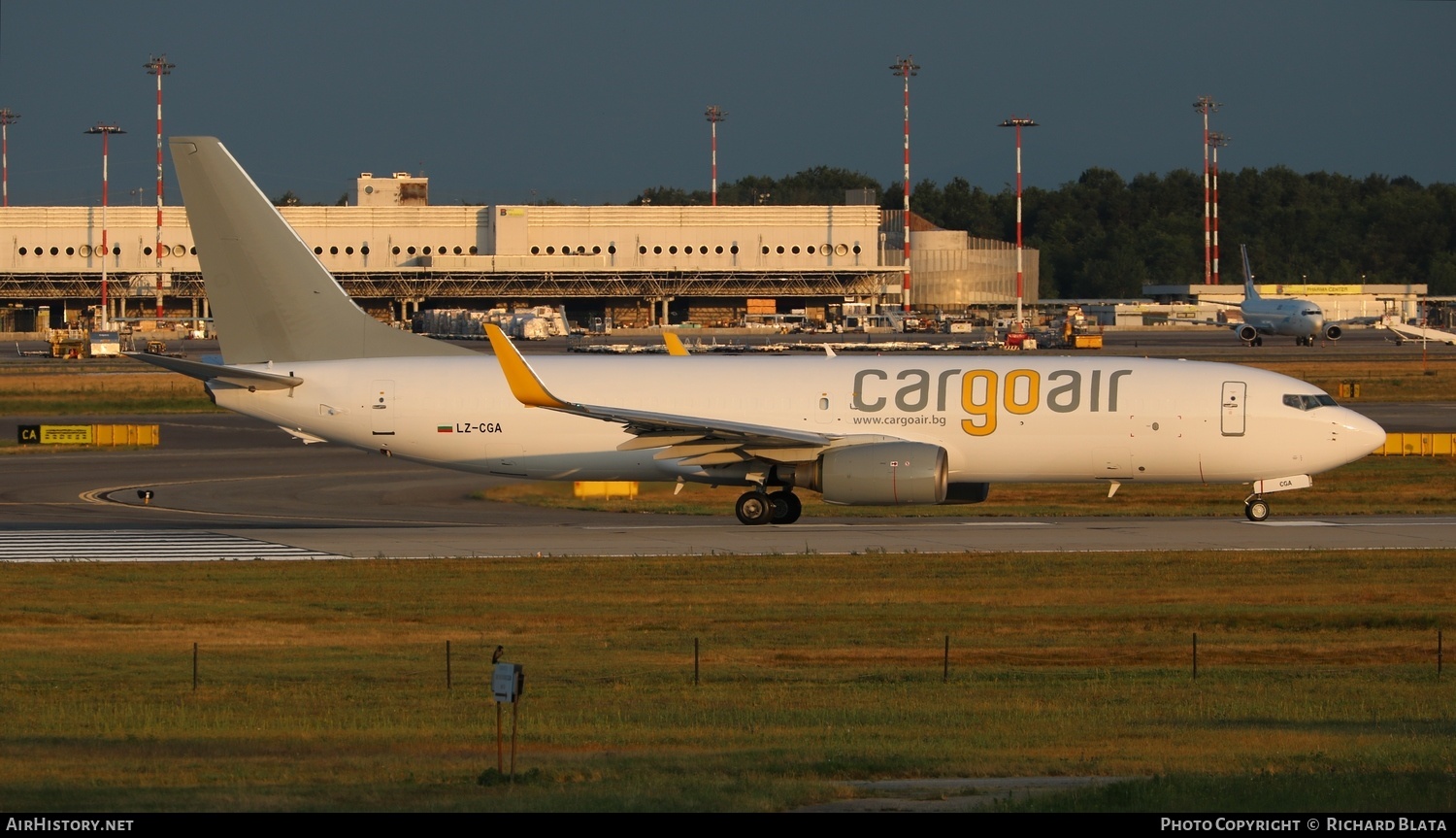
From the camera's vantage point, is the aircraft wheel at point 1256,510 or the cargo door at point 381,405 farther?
the aircraft wheel at point 1256,510

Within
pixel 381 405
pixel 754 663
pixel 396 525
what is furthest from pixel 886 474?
pixel 754 663

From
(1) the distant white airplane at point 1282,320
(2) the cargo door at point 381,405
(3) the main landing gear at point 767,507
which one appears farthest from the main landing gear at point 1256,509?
(1) the distant white airplane at point 1282,320

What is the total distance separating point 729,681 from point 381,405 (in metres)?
18.3

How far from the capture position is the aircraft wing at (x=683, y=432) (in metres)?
34.3

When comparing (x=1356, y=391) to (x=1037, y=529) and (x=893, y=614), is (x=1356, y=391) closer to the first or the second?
(x=1037, y=529)

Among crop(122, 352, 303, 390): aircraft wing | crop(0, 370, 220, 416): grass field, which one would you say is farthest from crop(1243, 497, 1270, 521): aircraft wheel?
crop(0, 370, 220, 416): grass field

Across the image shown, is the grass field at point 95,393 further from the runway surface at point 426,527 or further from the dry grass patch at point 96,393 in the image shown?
the runway surface at point 426,527

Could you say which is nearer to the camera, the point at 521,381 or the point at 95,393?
the point at 521,381

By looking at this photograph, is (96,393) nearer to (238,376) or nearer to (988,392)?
(238,376)

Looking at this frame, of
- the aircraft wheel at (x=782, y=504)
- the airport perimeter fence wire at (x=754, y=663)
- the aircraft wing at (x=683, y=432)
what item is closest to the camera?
the airport perimeter fence wire at (x=754, y=663)

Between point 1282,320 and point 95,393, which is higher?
point 1282,320

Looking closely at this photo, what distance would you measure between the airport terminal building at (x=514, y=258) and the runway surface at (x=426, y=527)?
11460 cm

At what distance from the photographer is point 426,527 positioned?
39000 mm

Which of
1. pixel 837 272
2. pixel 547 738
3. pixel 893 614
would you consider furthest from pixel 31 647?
pixel 837 272
